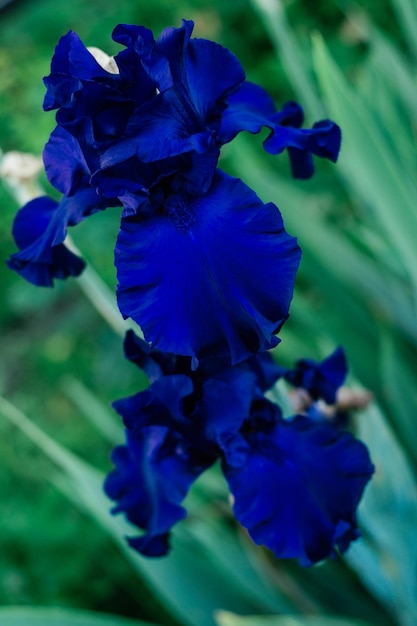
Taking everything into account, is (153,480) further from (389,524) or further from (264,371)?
(389,524)

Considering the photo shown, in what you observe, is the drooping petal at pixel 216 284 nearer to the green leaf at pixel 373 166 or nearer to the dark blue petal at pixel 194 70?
the dark blue petal at pixel 194 70

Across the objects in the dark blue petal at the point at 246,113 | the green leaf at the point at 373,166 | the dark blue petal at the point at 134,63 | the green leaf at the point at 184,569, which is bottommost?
the green leaf at the point at 184,569

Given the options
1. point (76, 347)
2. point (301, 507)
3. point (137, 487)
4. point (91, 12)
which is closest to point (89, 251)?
point (76, 347)

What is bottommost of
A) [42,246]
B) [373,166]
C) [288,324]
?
[288,324]

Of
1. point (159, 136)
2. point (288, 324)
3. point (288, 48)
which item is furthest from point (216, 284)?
point (288, 324)

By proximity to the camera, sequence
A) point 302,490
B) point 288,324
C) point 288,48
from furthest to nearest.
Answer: point 288,324 < point 288,48 < point 302,490

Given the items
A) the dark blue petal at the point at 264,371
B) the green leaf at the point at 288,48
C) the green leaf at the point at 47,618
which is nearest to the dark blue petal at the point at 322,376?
the dark blue petal at the point at 264,371
